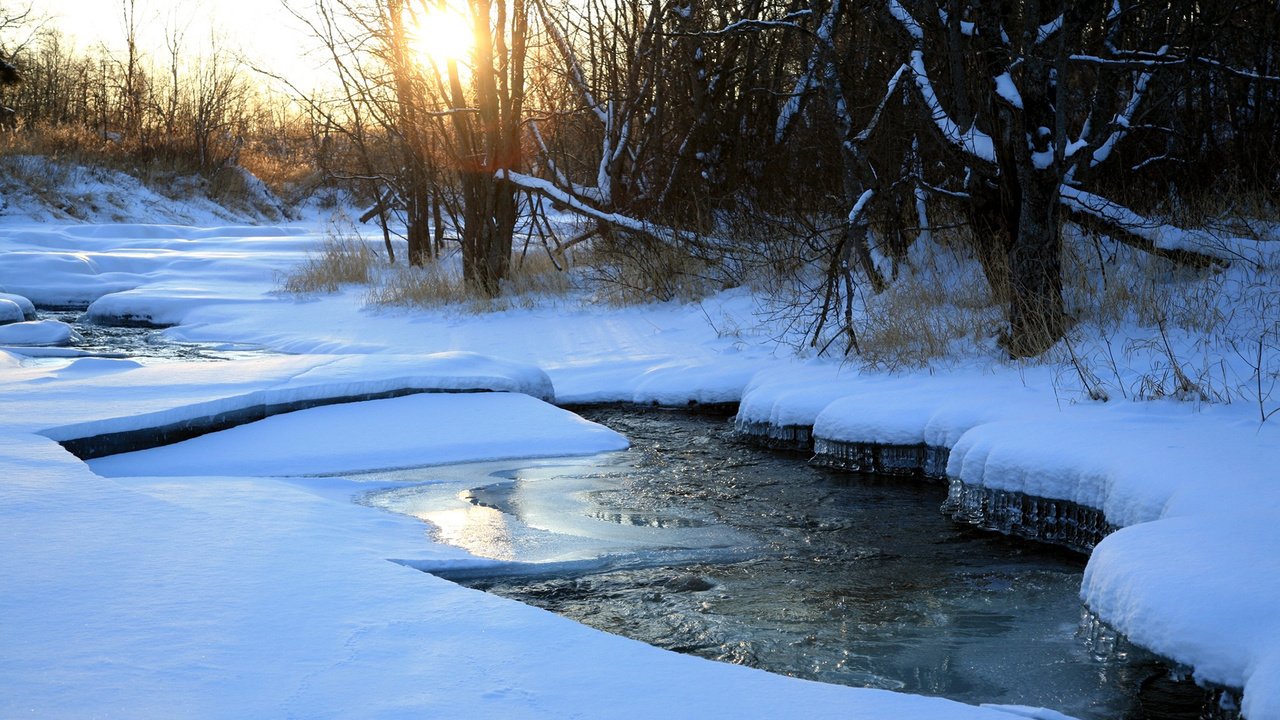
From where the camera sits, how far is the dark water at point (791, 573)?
3.21 meters

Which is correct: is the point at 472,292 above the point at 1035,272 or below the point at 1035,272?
below

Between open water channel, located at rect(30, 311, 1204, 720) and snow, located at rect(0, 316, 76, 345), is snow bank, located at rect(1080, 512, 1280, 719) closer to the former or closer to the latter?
open water channel, located at rect(30, 311, 1204, 720)

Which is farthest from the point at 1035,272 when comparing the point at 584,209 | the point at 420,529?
the point at 584,209

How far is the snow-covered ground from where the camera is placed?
8.23ft

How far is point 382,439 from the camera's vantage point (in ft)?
19.2

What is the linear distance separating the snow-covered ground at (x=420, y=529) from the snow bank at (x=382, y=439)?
0.07ft

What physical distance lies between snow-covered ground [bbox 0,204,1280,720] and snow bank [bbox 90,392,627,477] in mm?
22

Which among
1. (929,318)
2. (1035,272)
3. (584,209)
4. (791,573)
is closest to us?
(791,573)

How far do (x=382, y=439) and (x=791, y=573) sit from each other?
2.69 m

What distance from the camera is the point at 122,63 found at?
2992cm

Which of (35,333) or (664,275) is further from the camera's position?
(664,275)

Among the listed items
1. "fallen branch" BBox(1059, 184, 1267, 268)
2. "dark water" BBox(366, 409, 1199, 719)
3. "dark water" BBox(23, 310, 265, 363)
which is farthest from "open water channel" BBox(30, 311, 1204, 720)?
"dark water" BBox(23, 310, 265, 363)

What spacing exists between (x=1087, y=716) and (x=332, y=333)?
8.69 metres

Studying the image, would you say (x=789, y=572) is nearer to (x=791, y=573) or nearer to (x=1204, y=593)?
(x=791, y=573)
